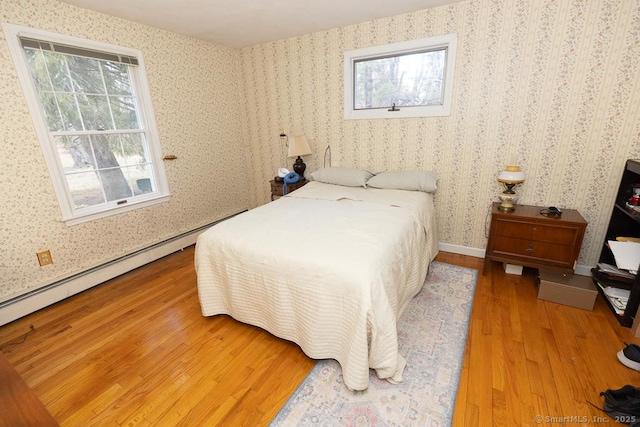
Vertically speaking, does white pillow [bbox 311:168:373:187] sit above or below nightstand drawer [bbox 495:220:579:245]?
above

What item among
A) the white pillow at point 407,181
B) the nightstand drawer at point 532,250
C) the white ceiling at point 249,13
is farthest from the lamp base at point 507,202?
the white ceiling at point 249,13

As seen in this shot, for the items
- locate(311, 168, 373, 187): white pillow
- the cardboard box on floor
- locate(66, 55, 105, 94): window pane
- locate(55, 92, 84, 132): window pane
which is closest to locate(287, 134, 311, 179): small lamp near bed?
locate(311, 168, 373, 187): white pillow

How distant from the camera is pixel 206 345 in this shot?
183 cm

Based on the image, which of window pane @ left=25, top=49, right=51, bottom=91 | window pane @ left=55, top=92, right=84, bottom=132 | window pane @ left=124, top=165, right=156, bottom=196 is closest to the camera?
window pane @ left=25, top=49, right=51, bottom=91

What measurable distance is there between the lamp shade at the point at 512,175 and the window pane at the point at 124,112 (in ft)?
11.1

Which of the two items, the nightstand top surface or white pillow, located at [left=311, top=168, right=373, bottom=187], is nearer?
the nightstand top surface

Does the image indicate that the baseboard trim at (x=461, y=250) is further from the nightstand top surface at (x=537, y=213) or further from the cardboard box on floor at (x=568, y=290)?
the cardboard box on floor at (x=568, y=290)

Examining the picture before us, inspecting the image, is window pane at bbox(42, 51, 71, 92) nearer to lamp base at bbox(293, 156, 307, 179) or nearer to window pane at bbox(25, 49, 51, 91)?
window pane at bbox(25, 49, 51, 91)

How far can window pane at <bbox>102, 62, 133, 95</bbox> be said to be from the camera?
2.57m

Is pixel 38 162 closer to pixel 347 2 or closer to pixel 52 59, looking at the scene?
pixel 52 59

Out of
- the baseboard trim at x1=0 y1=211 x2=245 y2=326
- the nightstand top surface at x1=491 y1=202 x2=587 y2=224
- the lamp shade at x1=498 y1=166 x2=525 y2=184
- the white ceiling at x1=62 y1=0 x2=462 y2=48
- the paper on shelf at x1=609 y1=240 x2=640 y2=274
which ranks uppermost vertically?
the white ceiling at x1=62 y1=0 x2=462 y2=48

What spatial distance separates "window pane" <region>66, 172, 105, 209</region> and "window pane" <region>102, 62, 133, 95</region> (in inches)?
31.0

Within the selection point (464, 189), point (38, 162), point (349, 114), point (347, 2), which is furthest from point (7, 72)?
point (464, 189)

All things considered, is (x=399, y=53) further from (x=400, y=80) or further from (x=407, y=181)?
(x=407, y=181)
